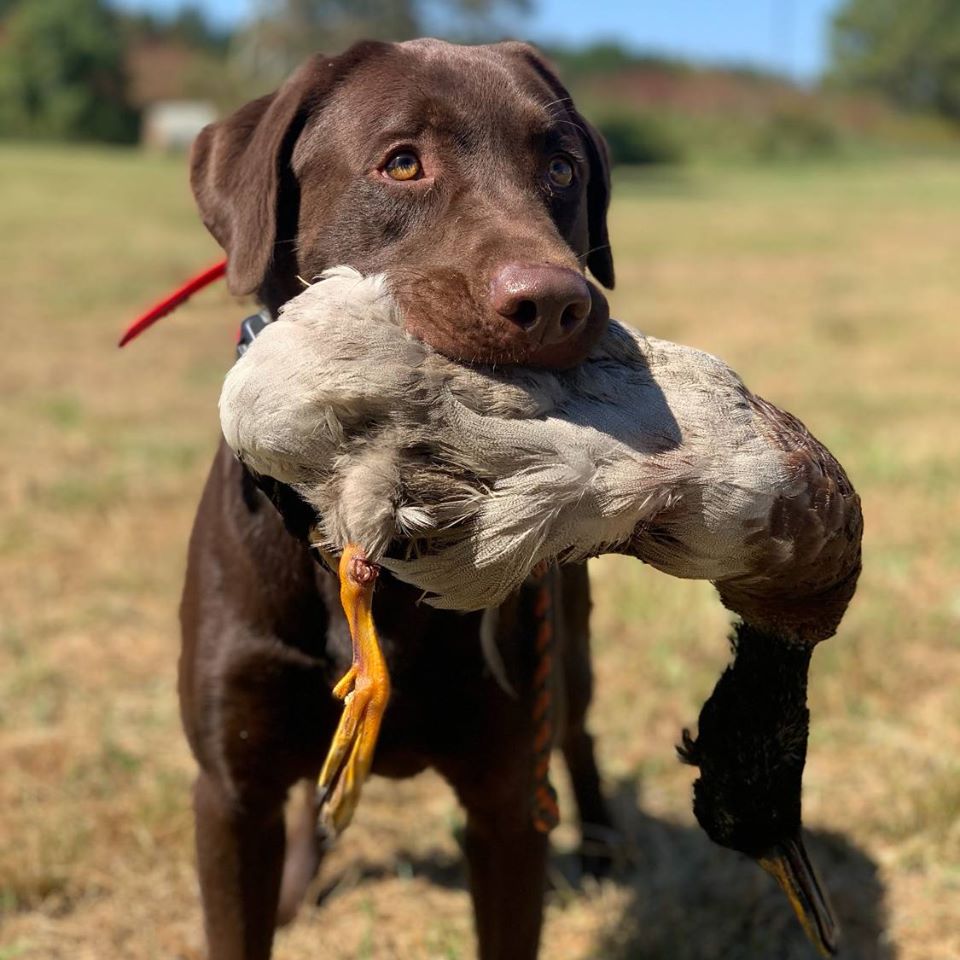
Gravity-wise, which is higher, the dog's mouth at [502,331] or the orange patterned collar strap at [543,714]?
the dog's mouth at [502,331]

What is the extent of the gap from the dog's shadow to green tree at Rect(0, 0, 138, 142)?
166ft

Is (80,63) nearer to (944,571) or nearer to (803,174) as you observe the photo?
(803,174)

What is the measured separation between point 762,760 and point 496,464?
31.8 inches

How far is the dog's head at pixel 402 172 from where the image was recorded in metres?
2.07

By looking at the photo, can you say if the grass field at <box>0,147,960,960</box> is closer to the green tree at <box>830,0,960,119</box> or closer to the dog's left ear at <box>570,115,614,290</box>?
the dog's left ear at <box>570,115,614,290</box>

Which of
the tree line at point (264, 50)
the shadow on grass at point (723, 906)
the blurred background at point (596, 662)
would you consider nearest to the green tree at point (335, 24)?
the tree line at point (264, 50)

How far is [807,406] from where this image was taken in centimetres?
765

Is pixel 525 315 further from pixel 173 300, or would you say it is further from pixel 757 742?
pixel 173 300

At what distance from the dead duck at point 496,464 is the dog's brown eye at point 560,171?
0.63 metres

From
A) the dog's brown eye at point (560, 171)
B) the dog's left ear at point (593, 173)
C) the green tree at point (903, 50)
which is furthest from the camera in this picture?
the green tree at point (903, 50)

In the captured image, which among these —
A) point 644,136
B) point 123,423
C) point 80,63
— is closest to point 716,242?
point 123,423

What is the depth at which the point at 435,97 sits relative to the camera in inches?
91.3

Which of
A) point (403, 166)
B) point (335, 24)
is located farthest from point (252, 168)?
point (335, 24)

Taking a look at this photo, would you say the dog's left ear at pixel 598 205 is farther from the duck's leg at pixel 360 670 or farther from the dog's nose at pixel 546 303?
the duck's leg at pixel 360 670
